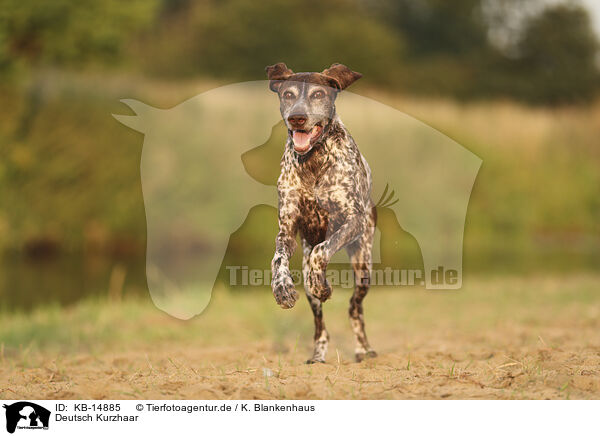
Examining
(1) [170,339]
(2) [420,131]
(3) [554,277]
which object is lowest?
(1) [170,339]

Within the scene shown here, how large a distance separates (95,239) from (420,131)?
7.66 m

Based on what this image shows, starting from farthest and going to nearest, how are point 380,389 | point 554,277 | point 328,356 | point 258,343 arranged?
point 554,277 < point 258,343 < point 328,356 < point 380,389

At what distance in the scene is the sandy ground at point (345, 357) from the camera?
4.20 meters

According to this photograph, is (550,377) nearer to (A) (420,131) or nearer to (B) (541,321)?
(B) (541,321)

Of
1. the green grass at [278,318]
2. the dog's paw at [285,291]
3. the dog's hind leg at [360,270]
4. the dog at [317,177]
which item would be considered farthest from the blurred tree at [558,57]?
the dog's paw at [285,291]

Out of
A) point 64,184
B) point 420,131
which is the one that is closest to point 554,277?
point 420,131

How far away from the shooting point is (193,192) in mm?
15961

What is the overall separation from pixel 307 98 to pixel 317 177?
49 cm

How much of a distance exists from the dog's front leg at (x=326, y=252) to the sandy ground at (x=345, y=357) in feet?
1.84

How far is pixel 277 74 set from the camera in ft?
13.9

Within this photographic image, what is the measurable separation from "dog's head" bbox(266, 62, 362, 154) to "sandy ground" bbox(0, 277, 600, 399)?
55.1 inches

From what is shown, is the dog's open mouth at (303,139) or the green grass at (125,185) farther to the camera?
the green grass at (125,185)

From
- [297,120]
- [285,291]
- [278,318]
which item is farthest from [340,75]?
[278,318]
